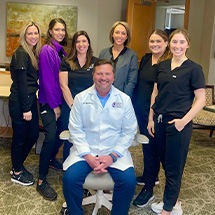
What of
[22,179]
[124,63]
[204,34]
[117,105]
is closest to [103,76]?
[117,105]

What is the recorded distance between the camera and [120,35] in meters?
2.69

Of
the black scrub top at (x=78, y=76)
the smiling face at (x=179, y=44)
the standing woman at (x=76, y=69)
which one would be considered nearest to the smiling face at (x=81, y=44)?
the standing woman at (x=76, y=69)

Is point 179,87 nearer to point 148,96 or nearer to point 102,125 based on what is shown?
point 148,96

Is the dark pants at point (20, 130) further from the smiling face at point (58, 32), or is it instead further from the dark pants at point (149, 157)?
the dark pants at point (149, 157)

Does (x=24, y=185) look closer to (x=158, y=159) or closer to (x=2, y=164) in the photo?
(x=2, y=164)

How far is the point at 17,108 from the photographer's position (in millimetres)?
2686

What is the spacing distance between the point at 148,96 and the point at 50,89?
2.71ft

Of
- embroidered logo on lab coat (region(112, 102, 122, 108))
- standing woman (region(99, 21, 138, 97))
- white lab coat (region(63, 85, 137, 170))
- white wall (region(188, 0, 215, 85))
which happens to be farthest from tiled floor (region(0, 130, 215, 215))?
white wall (region(188, 0, 215, 85))

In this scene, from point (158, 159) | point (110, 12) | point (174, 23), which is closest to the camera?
point (158, 159)

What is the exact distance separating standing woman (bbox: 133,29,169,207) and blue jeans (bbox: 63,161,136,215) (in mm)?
526

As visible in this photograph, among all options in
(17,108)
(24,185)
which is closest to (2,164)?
(24,185)

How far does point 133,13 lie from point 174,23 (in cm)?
264

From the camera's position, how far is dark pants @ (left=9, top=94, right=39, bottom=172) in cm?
270

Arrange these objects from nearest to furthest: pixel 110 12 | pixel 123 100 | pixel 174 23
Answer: pixel 123 100
pixel 110 12
pixel 174 23
